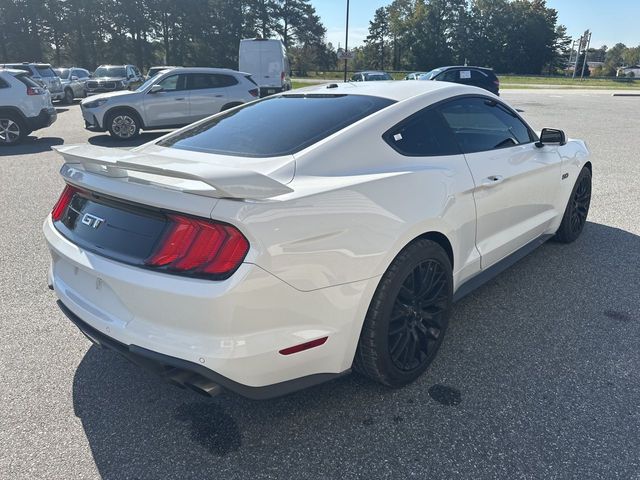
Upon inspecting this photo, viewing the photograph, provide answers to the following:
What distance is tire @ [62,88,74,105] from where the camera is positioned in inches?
851

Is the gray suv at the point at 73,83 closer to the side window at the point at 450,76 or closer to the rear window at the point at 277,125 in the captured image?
the side window at the point at 450,76

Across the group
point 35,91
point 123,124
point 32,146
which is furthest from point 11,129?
point 123,124

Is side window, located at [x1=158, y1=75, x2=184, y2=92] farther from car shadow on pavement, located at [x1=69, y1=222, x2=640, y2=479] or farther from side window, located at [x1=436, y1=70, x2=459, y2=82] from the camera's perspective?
car shadow on pavement, located at [x1=69, y1=222, x2=640, y2=479]

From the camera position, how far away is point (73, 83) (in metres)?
22.6

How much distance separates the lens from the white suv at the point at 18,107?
10641 millimetres

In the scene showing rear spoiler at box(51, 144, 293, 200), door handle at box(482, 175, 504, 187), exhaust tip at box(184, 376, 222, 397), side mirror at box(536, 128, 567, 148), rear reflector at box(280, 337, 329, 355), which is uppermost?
side mirror at box(536, 128, 567, 148)

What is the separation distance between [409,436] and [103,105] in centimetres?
1109

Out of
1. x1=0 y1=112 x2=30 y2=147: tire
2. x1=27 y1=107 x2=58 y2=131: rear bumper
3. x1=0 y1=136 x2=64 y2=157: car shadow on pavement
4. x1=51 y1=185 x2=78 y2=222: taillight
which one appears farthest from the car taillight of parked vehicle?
x1=51 y1=185 x2=78 y2=222: taillight

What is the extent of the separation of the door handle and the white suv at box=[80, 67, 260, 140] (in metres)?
9.79

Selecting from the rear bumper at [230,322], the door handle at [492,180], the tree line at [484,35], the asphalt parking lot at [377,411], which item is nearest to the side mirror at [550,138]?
the door handle at [492,180]

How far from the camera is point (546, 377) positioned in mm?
2693

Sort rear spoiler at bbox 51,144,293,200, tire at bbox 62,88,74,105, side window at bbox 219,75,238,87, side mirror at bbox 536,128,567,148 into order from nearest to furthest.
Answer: rear spoiler at bbox 51,144,293,200, side mirror at bbox 536,128,567,148, side window at bbox 219,75,238,87, tire at bbox 62,88,74,105

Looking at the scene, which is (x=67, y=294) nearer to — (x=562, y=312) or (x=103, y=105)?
(x=562, y=312)

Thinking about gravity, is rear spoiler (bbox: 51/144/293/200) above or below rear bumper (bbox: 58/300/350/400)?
above
